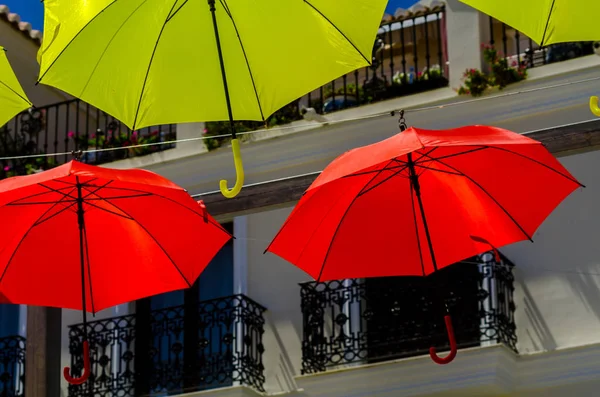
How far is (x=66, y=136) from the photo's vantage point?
1778 cm

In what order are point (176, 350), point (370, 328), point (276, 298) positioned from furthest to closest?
point (276, 298) < point (176, 350) < point (370, 328)

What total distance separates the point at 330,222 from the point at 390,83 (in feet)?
23.6

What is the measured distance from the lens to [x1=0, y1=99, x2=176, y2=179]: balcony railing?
1691cm

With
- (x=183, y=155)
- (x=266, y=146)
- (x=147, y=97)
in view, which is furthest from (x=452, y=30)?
(x=147, y=97)

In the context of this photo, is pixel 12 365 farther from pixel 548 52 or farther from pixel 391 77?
pixel 548 52

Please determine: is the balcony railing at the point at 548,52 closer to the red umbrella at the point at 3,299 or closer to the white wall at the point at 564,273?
the white wall at the point at 564,273

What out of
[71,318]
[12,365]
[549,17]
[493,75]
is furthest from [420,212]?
[12,365]

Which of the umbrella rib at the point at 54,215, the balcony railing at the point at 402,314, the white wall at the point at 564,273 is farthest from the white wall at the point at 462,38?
the umbrella rib at the point at 54,215

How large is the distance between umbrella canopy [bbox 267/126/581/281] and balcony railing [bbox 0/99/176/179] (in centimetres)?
769

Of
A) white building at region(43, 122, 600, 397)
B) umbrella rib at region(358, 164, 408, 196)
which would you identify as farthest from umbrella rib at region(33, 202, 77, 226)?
white building at region(43, 122, 600, 397)

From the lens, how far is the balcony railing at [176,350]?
1550cm

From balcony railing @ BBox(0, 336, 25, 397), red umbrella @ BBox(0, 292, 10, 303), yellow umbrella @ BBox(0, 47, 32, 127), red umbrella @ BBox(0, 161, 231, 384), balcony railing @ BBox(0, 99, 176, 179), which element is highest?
balcony railing @ BBox(0, 99, 176, 179)

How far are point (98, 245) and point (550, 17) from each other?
3545 mm

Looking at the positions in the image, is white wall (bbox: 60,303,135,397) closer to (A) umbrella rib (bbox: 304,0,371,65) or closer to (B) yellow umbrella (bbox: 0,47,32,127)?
(B) yellow umbrella (bbox: 0,47,32,127)
